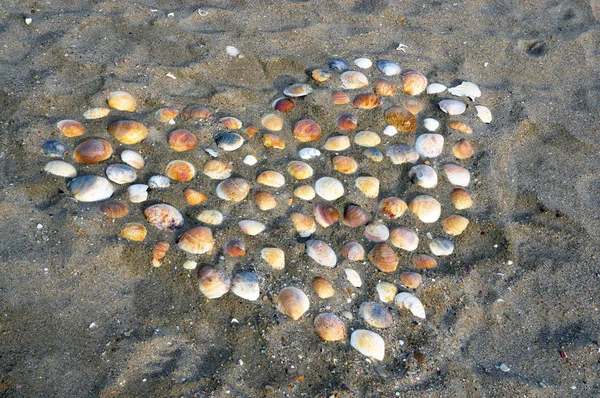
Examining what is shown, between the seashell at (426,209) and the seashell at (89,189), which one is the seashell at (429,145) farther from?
the seashell at (89,189)

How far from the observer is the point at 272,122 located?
8.99ft

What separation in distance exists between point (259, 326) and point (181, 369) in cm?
32

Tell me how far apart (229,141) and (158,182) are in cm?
40

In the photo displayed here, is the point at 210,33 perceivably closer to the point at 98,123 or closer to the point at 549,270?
the point at 98,123

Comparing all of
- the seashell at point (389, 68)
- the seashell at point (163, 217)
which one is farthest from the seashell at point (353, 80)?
the seashell at point (163, 217)

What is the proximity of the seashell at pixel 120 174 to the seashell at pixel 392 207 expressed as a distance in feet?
3.72

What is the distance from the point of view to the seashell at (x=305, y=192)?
2.46 m

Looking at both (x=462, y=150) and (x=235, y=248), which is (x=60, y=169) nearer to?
(x=235, y=248)

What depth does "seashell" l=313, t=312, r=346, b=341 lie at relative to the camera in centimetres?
203

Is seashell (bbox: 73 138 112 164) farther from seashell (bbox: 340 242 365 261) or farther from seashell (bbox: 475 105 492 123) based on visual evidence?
seashell (bbox: 475 105 492 123)

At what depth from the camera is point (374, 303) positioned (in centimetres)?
217

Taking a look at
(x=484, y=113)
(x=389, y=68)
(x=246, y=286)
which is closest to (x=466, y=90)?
(x=484, y=113)

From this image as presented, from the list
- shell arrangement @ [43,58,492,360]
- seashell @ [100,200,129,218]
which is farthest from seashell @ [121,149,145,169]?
seashell @ [100,200,129,218]

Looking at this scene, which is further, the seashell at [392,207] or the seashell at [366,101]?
the seashell at [366,101]
